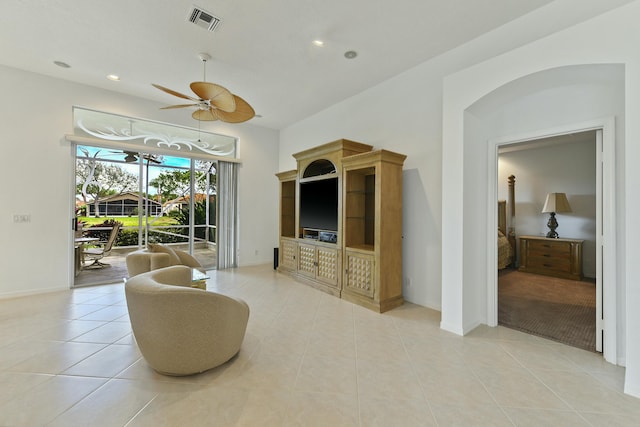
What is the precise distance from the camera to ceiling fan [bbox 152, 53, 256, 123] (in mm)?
2820

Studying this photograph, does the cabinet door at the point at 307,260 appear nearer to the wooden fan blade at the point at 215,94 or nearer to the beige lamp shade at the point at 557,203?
the wooden fan blade at the point at 215,94

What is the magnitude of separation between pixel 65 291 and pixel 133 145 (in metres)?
2.63

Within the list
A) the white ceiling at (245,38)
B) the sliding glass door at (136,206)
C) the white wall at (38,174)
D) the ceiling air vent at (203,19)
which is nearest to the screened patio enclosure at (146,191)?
the sliding glass door at (136,206)

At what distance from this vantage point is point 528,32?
278cm

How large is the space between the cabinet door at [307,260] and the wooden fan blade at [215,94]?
2.59m

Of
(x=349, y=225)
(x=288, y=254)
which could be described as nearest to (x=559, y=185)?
(x=349, y=225)

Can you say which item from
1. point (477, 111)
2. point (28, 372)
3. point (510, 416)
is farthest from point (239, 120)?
point (510, 416)

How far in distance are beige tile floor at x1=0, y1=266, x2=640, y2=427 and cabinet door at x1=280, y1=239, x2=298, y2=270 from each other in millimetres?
1977

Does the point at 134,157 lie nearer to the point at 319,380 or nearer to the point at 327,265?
the point at 327,265

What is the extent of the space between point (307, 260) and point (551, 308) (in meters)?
3.58

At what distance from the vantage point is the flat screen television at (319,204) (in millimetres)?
4293

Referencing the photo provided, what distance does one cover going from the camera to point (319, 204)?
4621mm

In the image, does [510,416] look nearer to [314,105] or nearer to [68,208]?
[314,105]

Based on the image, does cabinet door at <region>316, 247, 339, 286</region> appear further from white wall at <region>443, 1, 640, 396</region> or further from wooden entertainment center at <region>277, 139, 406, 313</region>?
white wall at <region>443, 1, 640, 396</region>
